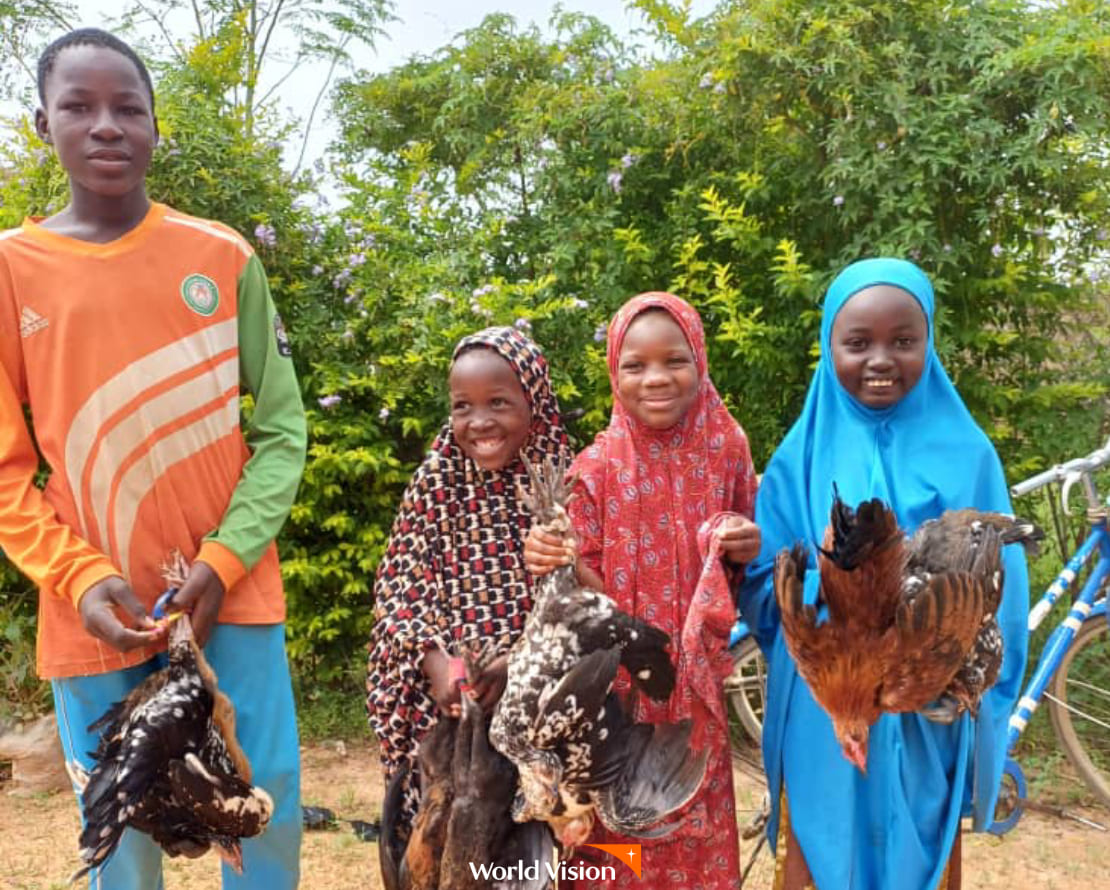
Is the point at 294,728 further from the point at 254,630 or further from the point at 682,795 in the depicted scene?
the point at 682,795

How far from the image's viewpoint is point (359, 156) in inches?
259

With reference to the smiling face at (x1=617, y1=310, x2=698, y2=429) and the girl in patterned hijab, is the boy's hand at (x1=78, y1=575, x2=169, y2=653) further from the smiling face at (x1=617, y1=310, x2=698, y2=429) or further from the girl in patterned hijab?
the smiling face at (x1=617, y1=310, x2=698, y2=429)

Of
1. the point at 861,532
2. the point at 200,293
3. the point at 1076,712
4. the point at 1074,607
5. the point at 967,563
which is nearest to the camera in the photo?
the point at 861,532

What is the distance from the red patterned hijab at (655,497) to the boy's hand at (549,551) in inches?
11.9

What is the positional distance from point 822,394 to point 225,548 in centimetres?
142

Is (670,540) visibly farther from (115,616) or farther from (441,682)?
(115,616)

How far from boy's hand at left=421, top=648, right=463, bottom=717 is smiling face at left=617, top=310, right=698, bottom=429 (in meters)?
0.72

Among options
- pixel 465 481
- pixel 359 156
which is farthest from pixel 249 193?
pixel 465 481

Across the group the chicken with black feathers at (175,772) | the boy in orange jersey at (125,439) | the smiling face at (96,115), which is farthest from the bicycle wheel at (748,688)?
the smiling face at (96,115)

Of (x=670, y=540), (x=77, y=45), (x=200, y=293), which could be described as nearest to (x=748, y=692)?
(x=670, y=540)

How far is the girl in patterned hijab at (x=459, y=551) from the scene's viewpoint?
2332 millimetres

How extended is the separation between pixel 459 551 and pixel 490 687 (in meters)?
0.35

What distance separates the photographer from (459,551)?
2.38 metres

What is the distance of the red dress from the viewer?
229 cm
